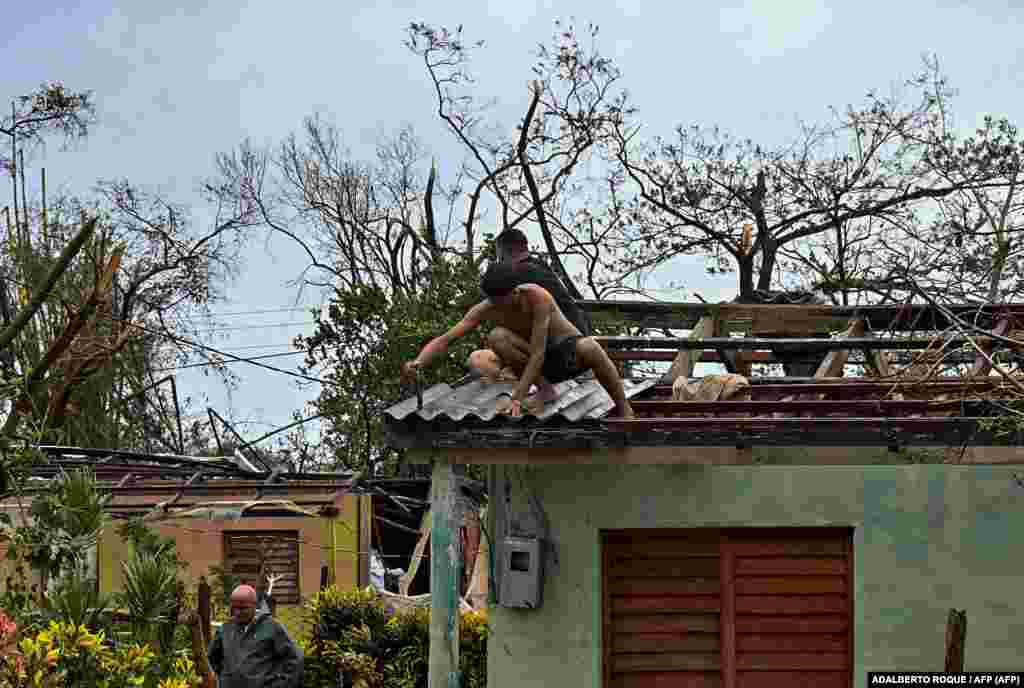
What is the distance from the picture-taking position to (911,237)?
27391 millimetres

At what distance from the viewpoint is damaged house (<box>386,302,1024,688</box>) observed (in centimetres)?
1035

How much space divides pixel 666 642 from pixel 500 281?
2.74 meters

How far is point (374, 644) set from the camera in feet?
51.2

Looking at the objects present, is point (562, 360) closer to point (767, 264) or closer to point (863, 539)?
point (863, 539)

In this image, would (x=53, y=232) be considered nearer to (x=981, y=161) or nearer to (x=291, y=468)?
(x=291, y=468)

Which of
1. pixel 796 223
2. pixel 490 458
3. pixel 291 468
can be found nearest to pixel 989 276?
pixel 796 223

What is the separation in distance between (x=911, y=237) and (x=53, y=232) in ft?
55.6

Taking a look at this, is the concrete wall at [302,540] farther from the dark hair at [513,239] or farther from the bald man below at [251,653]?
the dark hair at [513,239]

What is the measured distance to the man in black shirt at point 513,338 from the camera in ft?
35.2

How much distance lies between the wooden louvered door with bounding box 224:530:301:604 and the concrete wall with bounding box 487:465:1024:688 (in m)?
9.67

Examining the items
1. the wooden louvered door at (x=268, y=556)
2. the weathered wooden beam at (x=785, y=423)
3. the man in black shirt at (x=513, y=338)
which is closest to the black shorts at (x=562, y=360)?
the man in black shirt at (x=513, y=338)

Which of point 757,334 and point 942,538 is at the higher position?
point 757,334

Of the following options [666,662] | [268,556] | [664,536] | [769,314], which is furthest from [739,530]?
[268,556]

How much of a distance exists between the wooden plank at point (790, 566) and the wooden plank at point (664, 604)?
29 cm
